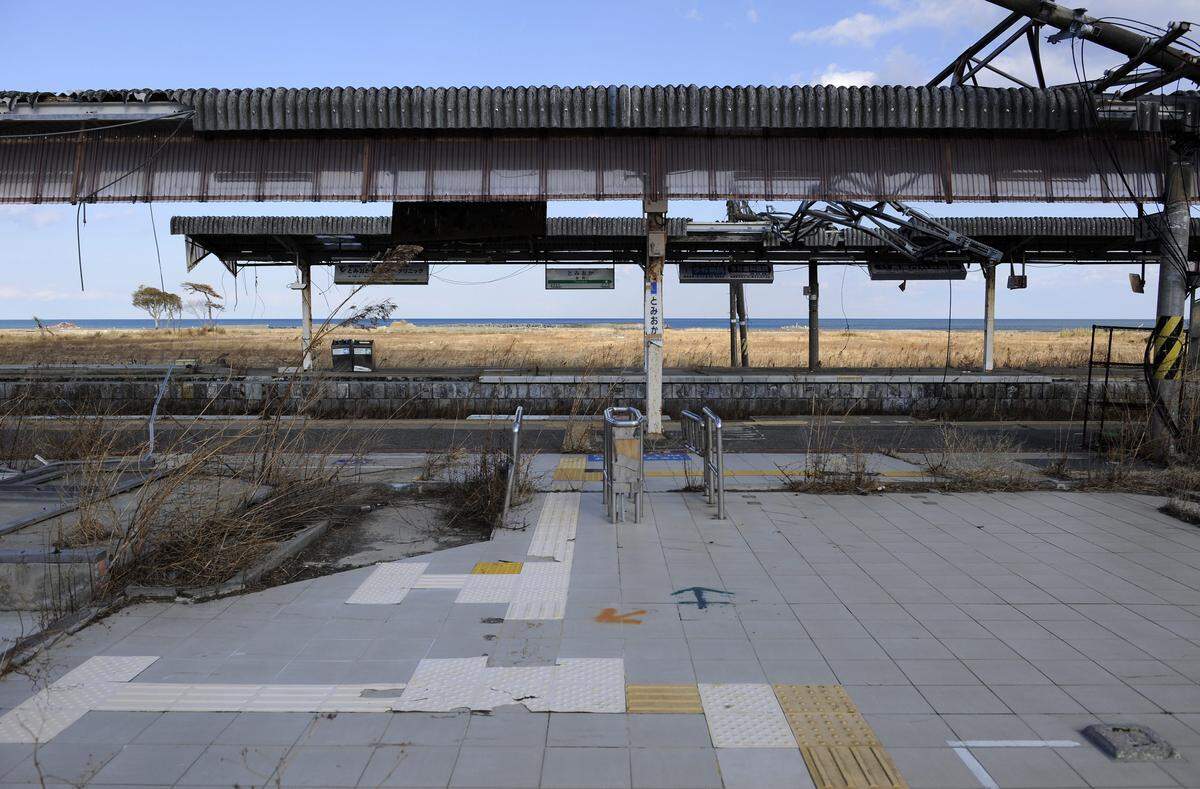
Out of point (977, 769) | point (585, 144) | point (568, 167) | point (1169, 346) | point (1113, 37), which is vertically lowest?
point (977, 769)

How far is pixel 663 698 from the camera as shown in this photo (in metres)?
4.59

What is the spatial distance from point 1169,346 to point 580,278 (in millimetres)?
12758

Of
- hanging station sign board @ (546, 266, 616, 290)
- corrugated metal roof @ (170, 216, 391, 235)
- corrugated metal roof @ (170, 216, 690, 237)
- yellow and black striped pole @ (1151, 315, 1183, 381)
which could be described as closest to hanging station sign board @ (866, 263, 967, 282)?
corrugated metal roof @ (170, 216, 690, 237)

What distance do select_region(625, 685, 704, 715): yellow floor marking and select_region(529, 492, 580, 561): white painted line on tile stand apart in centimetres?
262

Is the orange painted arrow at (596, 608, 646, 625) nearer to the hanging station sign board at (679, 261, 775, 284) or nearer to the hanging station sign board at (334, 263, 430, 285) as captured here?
the hanging station sign board at (334, 263, 430, 285)

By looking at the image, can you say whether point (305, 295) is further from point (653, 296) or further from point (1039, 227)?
point (1039, 227)

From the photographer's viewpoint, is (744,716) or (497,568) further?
(497,568)

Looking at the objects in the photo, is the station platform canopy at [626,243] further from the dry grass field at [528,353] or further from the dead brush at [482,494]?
the dead brush at [482,494]

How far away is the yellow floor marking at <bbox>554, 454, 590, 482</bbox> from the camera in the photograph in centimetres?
1066

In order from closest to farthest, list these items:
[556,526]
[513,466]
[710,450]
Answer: [556,526], [513,466], [710,450]

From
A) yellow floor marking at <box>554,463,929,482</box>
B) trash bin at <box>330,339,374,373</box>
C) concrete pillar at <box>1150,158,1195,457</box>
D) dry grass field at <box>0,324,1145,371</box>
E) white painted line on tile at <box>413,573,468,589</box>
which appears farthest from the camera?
dry grass field at <box>0,324,1145,371</box>

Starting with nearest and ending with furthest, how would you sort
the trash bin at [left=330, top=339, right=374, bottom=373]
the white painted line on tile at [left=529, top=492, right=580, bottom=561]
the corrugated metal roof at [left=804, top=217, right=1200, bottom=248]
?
the white painted line on tile at [left=529, top=492, right=580, bottom=561]
the corrugated metal roof at [left=804, top=217, right=1200, bottom=248]
the trash bin at [left=330, top=339, right=374, bottom=373]

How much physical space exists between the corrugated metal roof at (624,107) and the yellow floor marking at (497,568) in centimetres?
681

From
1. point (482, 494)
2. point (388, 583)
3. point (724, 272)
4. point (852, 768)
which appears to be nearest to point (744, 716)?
point (852, 768)
